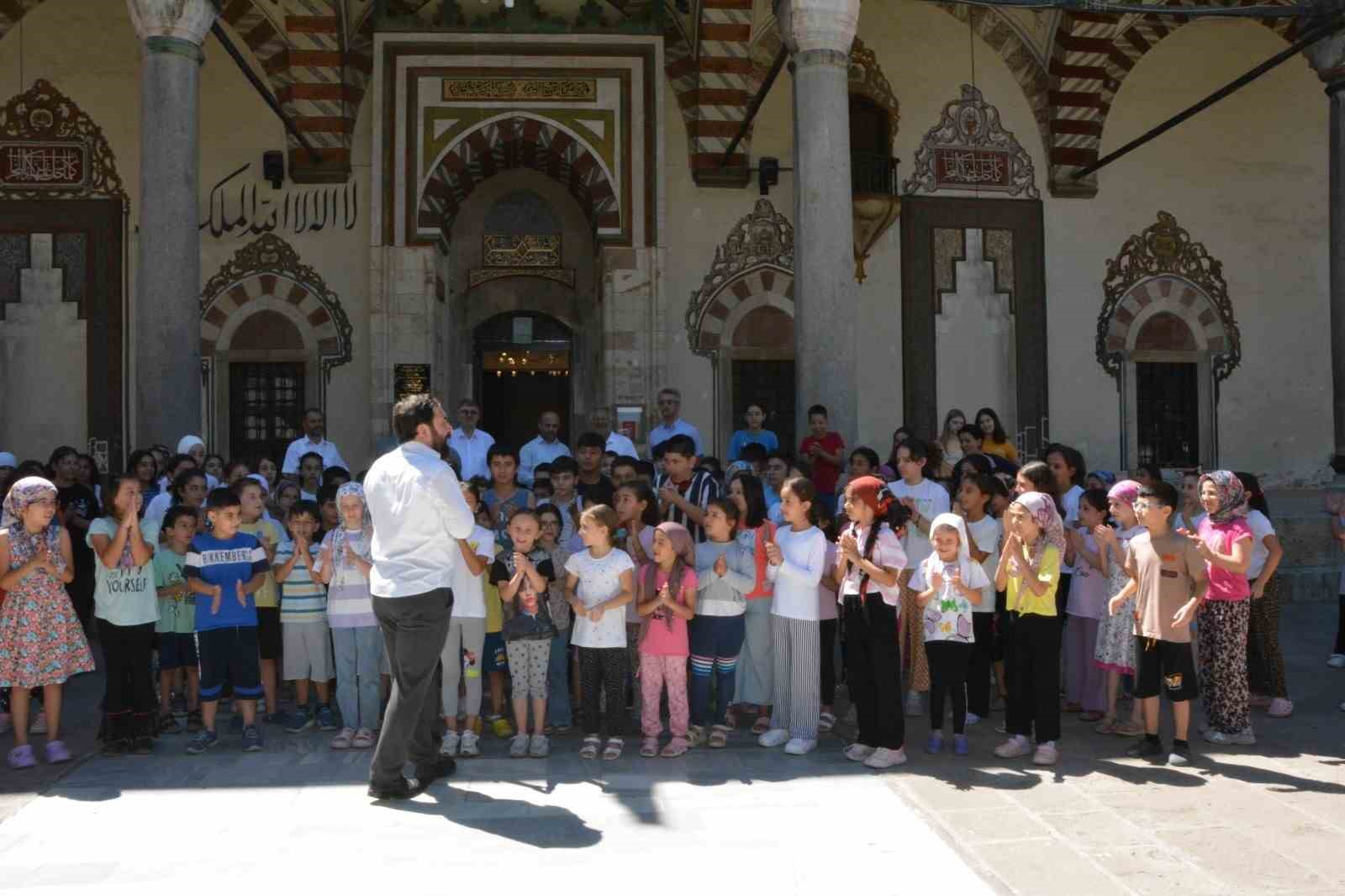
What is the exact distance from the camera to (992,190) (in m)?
13.1

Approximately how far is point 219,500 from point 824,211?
185 inches

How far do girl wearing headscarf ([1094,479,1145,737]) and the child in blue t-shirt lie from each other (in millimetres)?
3807

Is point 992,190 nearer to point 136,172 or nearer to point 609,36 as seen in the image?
point 609,36

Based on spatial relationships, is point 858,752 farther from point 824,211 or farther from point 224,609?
point 824,211

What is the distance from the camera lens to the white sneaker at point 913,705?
6.25 meters

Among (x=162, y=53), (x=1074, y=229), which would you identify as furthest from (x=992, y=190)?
(x=162, y=53)

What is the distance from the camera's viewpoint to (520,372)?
13.2 m

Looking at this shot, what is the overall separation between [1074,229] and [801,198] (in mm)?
5613

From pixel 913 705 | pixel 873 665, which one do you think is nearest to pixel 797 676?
pixel 873 665

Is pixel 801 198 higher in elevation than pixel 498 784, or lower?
higher

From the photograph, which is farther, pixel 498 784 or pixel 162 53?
pixel 162 53

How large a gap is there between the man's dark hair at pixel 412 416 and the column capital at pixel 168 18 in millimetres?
5053

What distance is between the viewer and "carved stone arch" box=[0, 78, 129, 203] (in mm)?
12031

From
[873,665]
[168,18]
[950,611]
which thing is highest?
[168,18]
